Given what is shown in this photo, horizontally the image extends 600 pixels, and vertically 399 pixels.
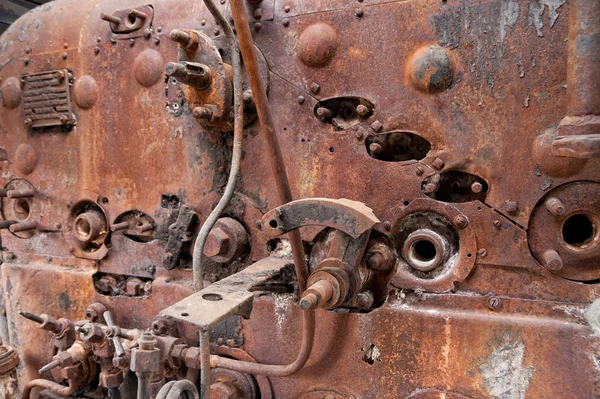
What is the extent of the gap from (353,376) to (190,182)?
1.02m

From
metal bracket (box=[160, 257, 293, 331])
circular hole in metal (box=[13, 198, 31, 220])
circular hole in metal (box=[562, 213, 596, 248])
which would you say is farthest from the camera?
circular hole in metal (box=[13, 198, 31, 220])

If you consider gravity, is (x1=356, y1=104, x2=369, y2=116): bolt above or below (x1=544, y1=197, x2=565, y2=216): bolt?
above

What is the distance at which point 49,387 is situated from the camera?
2.05 meters

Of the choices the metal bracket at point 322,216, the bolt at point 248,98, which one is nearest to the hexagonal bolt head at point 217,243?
the metal bracket at point 322,216

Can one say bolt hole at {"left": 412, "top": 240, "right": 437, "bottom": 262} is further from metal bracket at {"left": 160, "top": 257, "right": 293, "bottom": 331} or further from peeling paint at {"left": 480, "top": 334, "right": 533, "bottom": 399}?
metal bracket at {"left": 160, "top": 257, "right": 293, "bottom": 331}

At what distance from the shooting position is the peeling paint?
4.64 ft

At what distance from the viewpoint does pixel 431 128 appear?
60.6 inches

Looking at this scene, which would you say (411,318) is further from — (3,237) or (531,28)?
(3,237)

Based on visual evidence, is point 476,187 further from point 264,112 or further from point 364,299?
point 264,112

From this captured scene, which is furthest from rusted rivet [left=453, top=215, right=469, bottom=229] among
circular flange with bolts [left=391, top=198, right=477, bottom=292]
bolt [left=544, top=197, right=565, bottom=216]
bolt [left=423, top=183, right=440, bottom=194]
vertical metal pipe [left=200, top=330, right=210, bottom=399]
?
vertical metal pipe [left=200, top=330, right=210, bottom=399]

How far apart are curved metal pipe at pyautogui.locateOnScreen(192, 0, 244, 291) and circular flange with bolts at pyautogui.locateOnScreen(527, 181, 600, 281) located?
3.32 ft

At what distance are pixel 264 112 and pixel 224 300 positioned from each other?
0.59 m

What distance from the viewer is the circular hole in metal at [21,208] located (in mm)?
2324

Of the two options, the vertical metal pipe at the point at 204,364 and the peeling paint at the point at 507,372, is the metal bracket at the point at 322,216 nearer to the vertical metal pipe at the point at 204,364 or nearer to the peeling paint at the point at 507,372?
the vertical metal pipe at the point at 204,364
